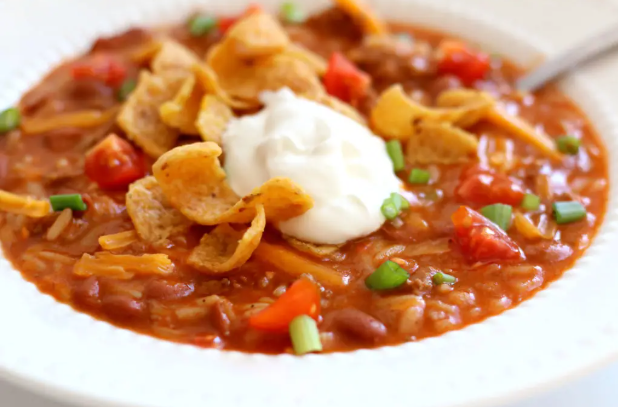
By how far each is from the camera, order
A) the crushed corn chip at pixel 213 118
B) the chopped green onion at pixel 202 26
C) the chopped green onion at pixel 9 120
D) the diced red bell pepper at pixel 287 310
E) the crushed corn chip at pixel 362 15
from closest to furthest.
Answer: the diced red bell pepper at pixel 287 310, the crushed corn chip at pixel 213 118, the chopped green onion at pixel 9 120, the crushed corn chip at pixel 362 15, the chopped green onion at pixel 202 26

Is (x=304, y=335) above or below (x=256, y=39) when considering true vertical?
below

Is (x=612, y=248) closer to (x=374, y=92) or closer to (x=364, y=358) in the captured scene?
(x=364, y=358)

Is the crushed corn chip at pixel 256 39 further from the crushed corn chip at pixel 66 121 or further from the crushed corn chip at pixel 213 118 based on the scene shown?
the crushed corn chip at pixel 66 121

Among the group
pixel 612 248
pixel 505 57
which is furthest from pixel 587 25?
pixel 612 248

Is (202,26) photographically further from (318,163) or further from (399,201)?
(399,201)

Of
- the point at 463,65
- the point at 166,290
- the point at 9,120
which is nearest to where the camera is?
the point at 166,290

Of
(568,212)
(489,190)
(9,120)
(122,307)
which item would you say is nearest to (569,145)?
(568,212)

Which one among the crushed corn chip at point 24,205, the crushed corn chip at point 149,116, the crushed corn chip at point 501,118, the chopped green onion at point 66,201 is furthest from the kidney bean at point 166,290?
the crushed corn chip at point 501,118

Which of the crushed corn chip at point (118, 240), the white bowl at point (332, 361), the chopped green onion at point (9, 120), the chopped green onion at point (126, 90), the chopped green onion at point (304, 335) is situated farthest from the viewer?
the chopped green onion at point (126, 90)
